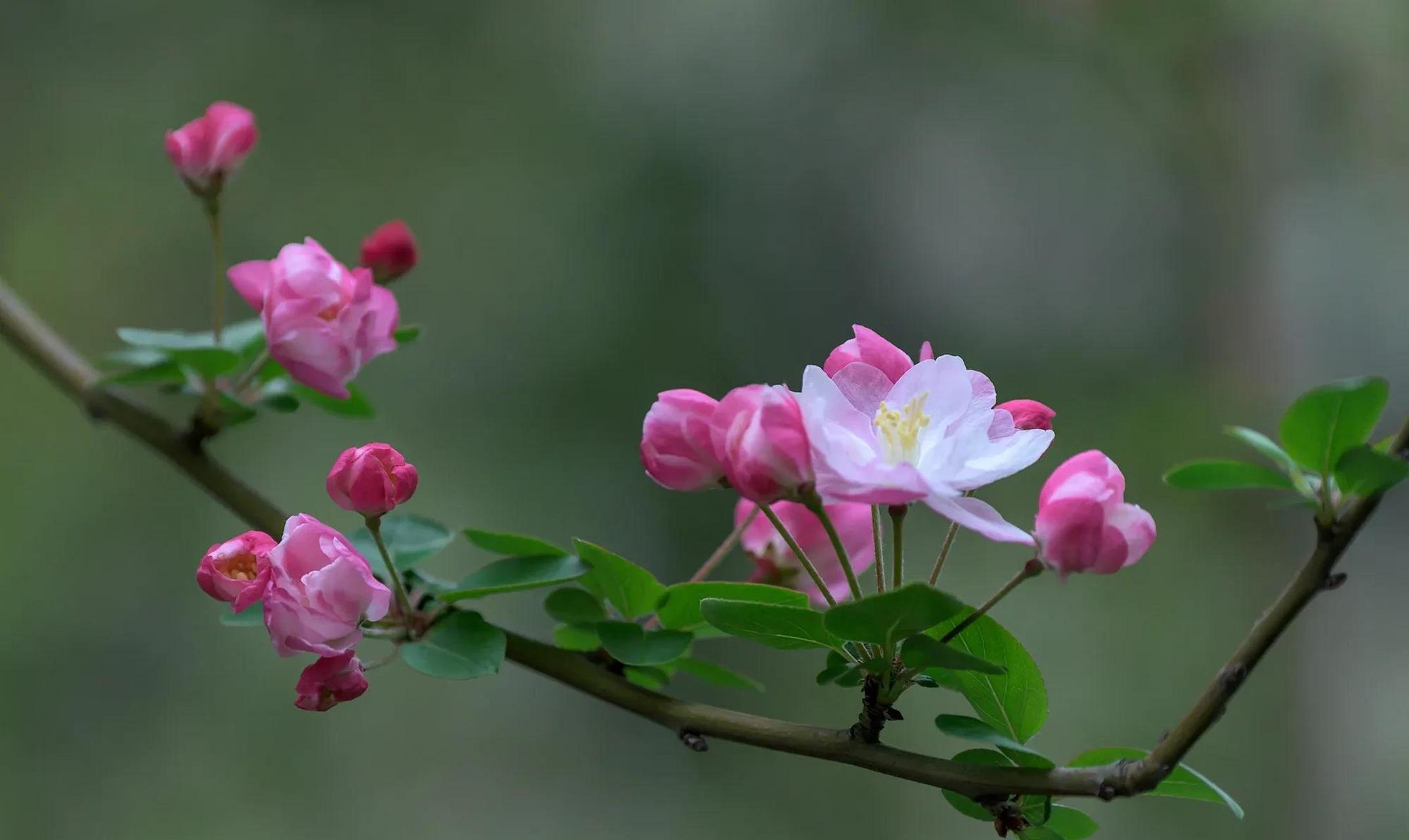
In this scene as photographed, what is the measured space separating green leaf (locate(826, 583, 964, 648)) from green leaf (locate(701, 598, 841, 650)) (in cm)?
2

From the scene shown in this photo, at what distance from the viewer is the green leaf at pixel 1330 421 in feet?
1.42

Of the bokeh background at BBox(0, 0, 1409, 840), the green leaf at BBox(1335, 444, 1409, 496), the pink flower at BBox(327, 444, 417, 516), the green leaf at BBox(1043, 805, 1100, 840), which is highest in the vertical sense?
the green leaf at BBox(1335, 444, 1409, 496)

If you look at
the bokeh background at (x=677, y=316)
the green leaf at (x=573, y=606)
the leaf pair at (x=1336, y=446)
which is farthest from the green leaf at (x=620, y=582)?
the bokeh background at (x=677, y=316)

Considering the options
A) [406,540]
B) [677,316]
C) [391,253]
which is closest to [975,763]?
[406,540]

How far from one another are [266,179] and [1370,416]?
7.16 feet

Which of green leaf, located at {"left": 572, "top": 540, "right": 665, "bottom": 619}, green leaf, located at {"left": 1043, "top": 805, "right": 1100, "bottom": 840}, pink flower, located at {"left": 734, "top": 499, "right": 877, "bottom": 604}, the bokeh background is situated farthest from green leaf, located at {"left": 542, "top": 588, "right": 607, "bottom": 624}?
the bokeh background

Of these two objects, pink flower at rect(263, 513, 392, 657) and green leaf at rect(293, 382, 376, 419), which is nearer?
pink flower at rect(263, 513, 392, 657)

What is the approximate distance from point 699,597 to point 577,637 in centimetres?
9

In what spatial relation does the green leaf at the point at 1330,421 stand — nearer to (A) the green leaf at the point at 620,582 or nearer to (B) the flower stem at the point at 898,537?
(B) the flower stem at the point at 898,537

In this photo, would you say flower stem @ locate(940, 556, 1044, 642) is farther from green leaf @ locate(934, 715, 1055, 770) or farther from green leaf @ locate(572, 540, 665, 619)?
green leaf @ locate(572, 540, 665, 619)

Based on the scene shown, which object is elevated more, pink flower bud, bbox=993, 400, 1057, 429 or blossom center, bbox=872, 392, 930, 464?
pink flower bud, bbox=993, 400, 1057, 429

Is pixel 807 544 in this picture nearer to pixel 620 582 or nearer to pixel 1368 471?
pixel 620 582

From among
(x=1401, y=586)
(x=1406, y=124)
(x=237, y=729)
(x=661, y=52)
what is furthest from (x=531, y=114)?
(x=1401, y=586)

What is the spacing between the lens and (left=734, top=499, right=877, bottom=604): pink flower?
0.62 m
